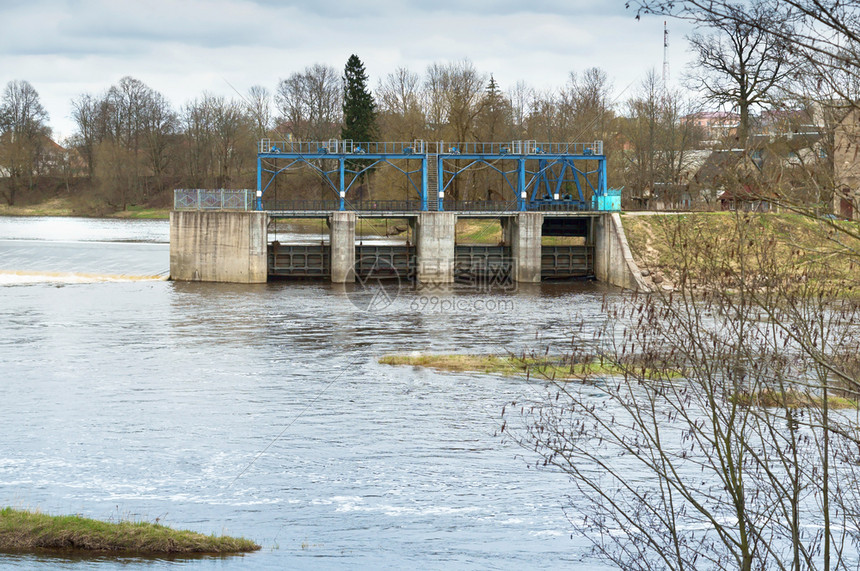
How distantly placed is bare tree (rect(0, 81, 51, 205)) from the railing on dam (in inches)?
3290

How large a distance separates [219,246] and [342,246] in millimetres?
7300

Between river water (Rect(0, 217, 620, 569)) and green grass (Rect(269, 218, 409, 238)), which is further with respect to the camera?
green grass (Rect(269, 218, 409, 238))

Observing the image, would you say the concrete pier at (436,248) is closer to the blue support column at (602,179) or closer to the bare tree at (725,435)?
the blue support column at (602,179)

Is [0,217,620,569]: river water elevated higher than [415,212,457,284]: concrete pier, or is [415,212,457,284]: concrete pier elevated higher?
[415,212,457,284]: concrete pier

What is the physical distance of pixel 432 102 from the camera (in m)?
84.5

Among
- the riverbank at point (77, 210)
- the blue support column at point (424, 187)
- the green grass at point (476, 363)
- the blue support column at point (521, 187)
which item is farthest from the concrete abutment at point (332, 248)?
the riverbank at point (77, 210)

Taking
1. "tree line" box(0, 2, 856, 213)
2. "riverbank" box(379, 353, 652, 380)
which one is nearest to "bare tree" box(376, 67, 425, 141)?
"tree line" box(0, 2, 856, 213)

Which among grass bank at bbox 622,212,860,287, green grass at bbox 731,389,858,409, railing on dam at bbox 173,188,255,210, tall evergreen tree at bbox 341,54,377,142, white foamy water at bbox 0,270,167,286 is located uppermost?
tall evergreen tree at bbox 341,54,377,142

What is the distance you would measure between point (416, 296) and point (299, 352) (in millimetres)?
18549

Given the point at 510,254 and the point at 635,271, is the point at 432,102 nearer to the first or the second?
the point at 510,254

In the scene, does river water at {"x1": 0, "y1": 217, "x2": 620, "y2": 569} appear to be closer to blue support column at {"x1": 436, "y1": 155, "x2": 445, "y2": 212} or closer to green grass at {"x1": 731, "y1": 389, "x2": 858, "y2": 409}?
green grass at {"x1": 731, "y1": 389, "x2": 858, "y2": 409}

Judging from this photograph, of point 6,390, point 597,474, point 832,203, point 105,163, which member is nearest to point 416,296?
point 6,390

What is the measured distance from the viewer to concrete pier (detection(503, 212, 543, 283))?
5700 cm

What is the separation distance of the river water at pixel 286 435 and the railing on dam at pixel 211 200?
14.0 m
